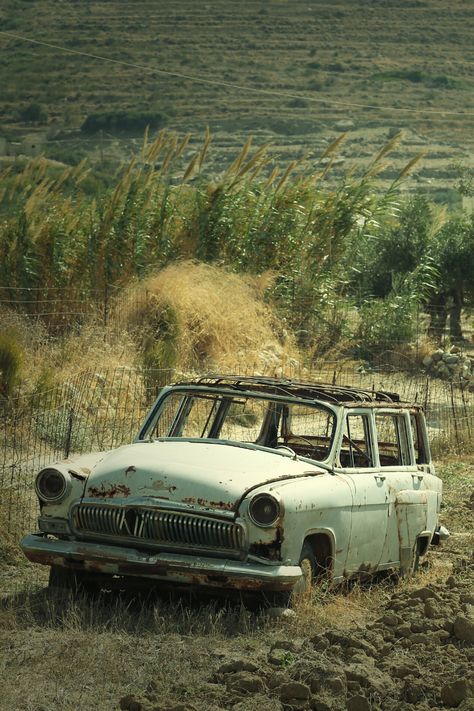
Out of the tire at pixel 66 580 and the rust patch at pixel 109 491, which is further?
the tire at pixel 66 580

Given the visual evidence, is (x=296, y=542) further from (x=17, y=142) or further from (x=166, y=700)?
(x=17, y=142)

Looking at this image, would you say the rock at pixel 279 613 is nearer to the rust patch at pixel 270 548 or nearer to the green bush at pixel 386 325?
the rust patch at pixel 270 548

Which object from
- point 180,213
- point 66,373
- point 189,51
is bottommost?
point 66,373

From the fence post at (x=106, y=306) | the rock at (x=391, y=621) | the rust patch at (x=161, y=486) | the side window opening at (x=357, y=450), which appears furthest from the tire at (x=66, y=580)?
the fence post at (x=106, y=306)

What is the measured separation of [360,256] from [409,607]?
19923 millimetres

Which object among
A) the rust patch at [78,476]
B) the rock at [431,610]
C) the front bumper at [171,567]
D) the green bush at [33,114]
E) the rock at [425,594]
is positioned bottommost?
the rock at [425,594]

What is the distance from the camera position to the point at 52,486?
7844 mm

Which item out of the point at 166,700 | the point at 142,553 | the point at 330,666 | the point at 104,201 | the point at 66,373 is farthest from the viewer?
the point at 104,201

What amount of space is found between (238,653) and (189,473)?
125 cm

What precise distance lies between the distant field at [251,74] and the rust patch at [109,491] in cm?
5700

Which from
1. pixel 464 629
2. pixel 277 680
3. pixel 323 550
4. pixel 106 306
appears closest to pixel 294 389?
pixel 323 550

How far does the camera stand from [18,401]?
14.1m

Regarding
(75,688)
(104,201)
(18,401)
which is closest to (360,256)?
(104,201)

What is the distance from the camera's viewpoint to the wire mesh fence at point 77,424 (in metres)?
10.1
